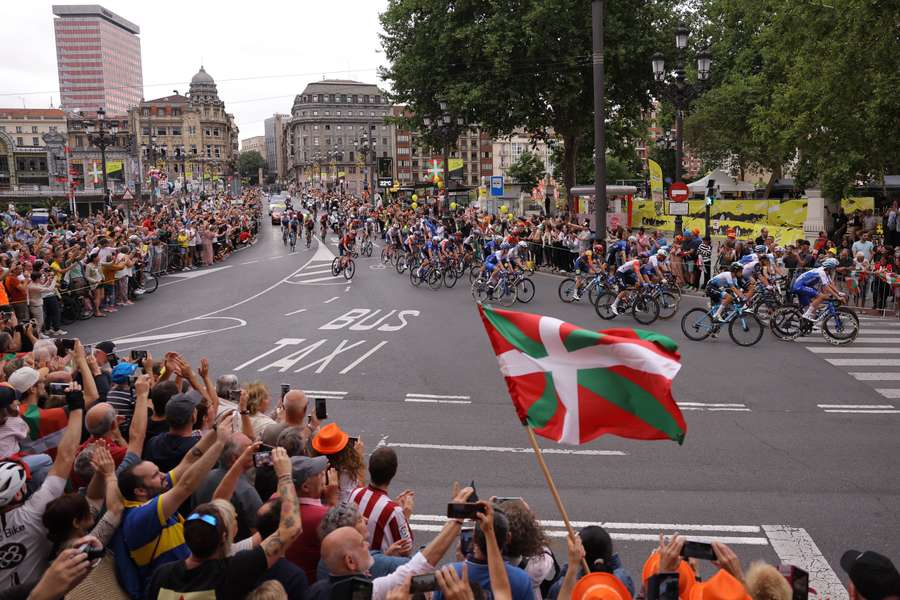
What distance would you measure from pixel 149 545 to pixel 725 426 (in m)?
8.28

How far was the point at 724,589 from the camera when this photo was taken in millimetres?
3445

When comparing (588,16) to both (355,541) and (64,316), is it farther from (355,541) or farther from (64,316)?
(355,541)

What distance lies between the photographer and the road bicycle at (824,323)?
51.8 ft

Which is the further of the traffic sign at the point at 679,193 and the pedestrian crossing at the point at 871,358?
the traffic sign at the point at 679,193

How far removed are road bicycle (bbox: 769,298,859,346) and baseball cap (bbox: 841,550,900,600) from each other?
1353 cm

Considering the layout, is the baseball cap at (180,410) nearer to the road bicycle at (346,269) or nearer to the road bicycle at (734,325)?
the road bicycle at (734,325)

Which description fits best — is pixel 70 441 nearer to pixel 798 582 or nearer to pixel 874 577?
pixel 798 582

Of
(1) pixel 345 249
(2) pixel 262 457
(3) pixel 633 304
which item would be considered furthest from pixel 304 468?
(1) pixel 345 249

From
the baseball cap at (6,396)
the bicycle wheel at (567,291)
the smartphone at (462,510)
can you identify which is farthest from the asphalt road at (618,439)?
the baseball cap at (6,396)

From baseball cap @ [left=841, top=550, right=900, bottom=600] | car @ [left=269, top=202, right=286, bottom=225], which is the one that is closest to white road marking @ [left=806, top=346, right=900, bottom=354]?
baseball cap @ [left=841, top=550, right=900, bottom=600]

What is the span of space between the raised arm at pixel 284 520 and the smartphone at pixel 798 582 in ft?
7.88

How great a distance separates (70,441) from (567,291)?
17.5m

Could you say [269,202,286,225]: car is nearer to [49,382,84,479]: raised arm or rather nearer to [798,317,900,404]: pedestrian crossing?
[798,317,900,404]: pedestrian crossing

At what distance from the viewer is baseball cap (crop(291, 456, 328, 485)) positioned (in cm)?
493
